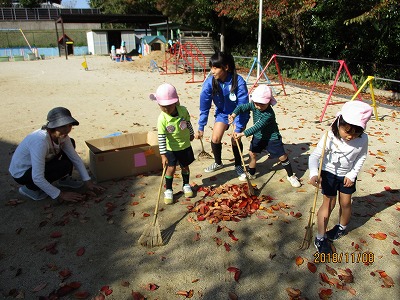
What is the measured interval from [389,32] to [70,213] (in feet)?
41.1

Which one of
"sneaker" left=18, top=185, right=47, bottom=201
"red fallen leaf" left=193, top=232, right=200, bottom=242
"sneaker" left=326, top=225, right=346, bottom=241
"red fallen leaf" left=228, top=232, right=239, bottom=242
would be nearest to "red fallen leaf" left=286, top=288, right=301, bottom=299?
"red fallen leaf" left=228, top=232, right=239, bottom=242

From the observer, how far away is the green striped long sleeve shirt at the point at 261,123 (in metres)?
3.88

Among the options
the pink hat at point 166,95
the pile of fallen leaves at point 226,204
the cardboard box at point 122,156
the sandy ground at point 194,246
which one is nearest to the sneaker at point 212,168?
the sandy ground at point 194,246

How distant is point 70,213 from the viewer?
11.5 feet

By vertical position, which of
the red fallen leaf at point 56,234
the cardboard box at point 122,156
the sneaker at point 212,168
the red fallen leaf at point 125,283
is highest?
the cardboard box at point 122,156

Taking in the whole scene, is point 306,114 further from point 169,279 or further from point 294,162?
point 169,279

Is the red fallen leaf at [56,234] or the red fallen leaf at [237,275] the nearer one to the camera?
the red fallen leaf at [237,275]

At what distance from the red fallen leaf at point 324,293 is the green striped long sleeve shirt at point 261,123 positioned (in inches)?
75.1

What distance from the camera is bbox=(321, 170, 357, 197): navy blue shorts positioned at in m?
2.81

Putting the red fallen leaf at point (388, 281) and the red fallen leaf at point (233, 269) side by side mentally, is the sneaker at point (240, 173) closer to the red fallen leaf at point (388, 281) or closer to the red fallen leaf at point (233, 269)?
the red fallen leaf at point (233, 269)

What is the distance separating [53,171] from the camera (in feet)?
12.1

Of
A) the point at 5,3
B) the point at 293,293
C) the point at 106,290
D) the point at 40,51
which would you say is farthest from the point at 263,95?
the point at 5,3
